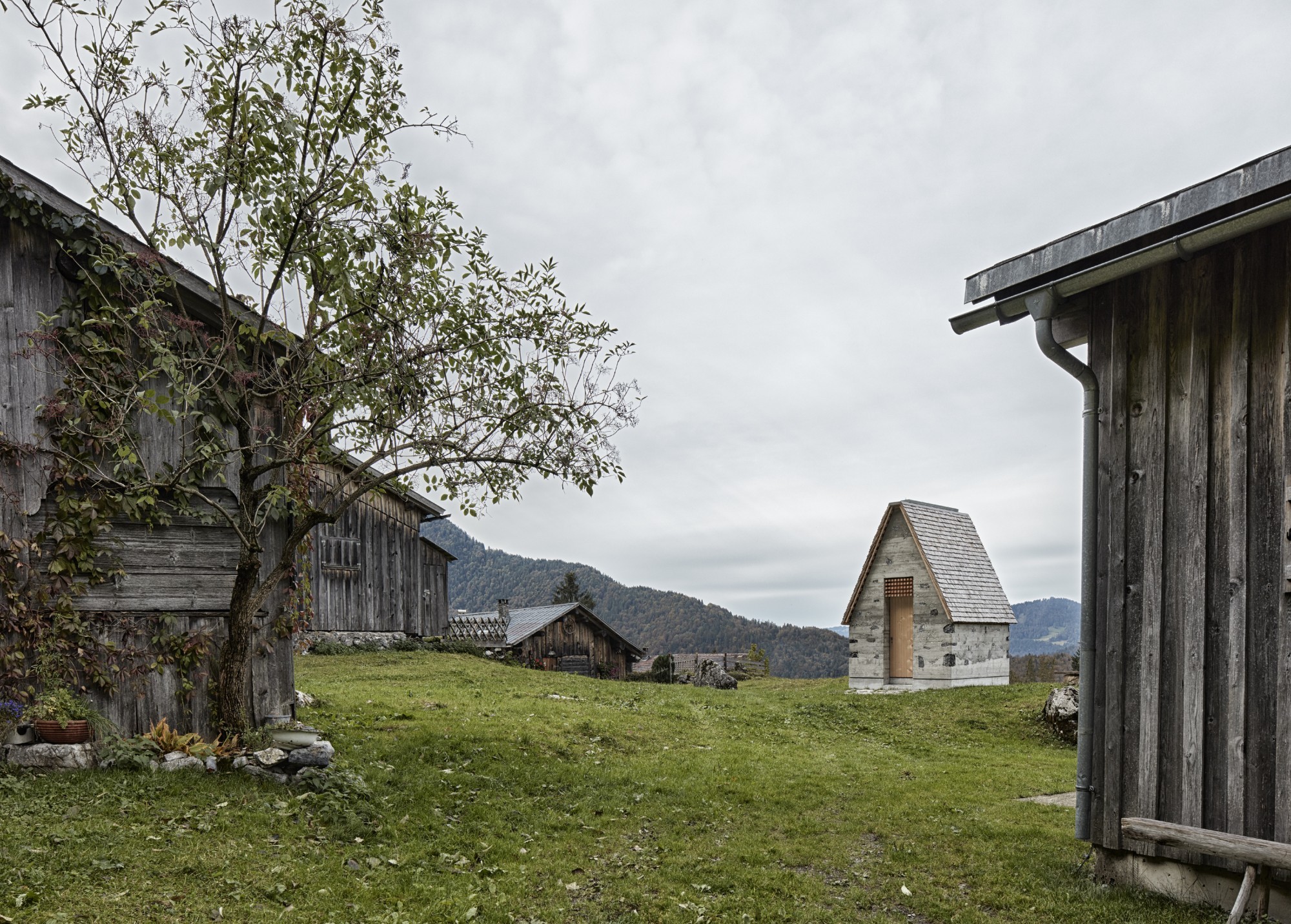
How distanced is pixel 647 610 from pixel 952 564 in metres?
46.4

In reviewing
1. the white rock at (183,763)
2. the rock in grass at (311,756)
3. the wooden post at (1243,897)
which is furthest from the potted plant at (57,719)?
the wooden post at (1243,897)

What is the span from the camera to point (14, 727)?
827 centimetres

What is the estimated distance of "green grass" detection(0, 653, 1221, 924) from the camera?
19.6ft

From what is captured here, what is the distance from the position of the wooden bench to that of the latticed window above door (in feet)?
55.0

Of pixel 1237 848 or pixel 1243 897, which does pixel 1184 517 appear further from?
pixel 1243 897

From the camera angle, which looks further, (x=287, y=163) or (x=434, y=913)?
(x=287, y=163)

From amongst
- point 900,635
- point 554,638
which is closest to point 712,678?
point 554,638

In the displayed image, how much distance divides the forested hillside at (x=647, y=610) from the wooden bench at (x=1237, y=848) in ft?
130

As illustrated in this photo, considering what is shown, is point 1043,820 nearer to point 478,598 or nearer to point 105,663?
point 105,663

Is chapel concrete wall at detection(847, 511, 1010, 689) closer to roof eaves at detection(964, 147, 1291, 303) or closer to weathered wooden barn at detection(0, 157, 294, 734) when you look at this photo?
roof eaves at detection(964, 147, 1291, 303)

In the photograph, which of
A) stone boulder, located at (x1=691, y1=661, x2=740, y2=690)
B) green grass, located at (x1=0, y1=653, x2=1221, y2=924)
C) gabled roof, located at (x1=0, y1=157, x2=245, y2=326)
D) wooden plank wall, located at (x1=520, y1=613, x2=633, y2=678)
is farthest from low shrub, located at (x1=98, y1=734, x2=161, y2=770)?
wooden plank wall, located at (x1=520, y1=613, x2=633, y2=678)

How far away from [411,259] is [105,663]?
18.4ft

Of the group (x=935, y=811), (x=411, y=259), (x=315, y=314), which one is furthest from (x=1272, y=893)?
(x=315, y=314)

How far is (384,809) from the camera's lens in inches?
324
